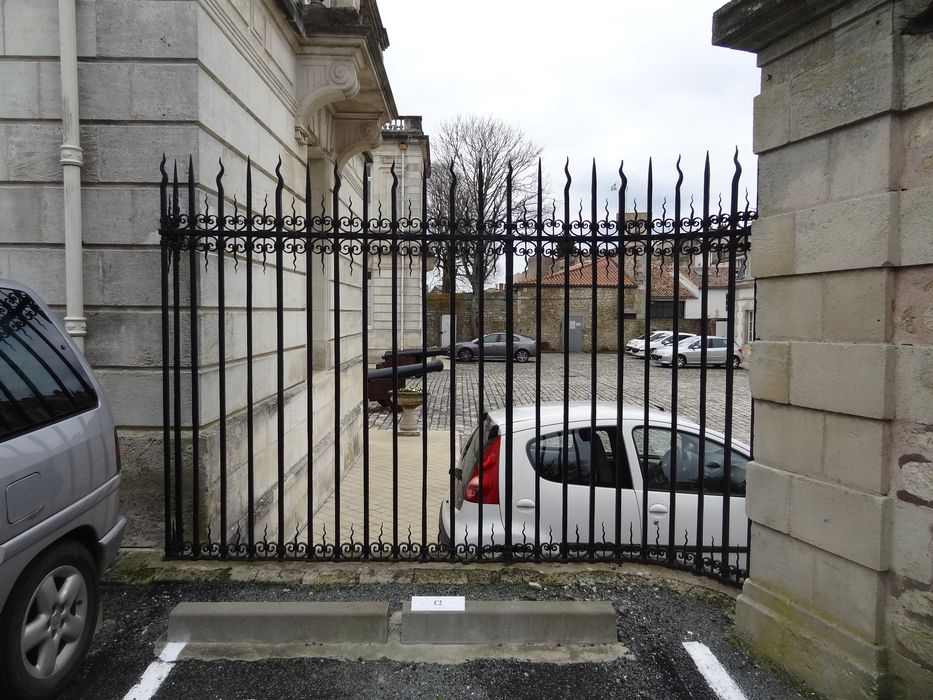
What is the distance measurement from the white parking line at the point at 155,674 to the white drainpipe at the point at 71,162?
2148 mm

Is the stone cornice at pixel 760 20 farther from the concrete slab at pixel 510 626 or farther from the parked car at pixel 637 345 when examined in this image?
the parked car at pixel 637 345

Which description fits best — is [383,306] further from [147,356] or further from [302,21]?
[147,356]

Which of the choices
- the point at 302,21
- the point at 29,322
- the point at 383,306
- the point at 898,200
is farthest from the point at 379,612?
the point at 383,306

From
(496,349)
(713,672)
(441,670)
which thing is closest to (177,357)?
(441,670)

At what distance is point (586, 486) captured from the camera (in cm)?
429

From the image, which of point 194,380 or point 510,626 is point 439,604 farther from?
point 194,380

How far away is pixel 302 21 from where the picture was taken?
603 cm

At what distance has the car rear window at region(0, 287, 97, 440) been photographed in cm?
256

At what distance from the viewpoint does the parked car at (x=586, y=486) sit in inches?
164

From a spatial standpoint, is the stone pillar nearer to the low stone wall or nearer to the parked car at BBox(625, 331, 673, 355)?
the parked car at BBox(625, 331, 673, 355)

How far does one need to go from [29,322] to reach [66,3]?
8.00 feet

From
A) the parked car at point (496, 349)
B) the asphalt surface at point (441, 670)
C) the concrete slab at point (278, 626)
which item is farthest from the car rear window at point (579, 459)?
the parked car at point (496, 349)

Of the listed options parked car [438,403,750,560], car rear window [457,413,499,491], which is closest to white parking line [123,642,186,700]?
parked car [438,403,750,560]

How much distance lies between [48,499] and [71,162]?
2.45m
